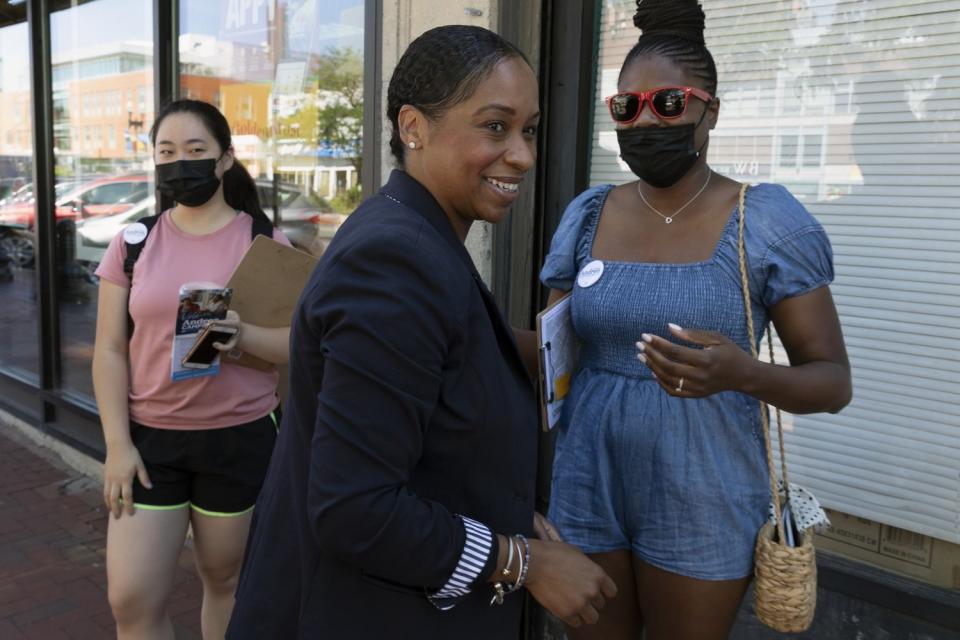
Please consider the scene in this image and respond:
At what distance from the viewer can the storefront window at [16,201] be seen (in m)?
7.52

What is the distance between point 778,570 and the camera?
1.83m

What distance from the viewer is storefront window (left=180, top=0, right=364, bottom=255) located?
179 inches

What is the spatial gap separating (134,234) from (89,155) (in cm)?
450

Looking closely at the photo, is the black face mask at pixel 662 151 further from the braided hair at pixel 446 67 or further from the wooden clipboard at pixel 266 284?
the wooden clipboard at pixel 266 284

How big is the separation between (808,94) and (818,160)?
236 millimetres

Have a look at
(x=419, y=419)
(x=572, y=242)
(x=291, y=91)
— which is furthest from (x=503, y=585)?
(x=291, y=91)

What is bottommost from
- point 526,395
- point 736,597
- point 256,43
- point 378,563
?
point 736,597

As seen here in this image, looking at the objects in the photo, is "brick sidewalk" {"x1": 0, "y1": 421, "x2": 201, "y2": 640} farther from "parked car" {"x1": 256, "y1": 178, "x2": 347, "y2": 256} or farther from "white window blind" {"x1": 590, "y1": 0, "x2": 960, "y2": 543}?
"white window blind" {"x1": 590, "y1": 0, "x2": 960, "y2": 543}

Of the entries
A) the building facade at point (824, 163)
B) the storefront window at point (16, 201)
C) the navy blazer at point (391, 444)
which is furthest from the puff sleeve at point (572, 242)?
the storefront window at point (16, 201)

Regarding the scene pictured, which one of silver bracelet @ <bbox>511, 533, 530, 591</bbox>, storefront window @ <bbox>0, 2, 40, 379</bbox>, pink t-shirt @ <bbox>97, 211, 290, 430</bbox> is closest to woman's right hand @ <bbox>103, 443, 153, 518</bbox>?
pink t-shirt @ <bbox>97, 211, 290, 430</bbox>

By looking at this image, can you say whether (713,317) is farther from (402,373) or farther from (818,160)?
(818,160)

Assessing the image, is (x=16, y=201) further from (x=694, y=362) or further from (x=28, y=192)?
(x=694, y=362)

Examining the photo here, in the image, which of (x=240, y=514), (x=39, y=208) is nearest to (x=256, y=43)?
(x=39, y=208)

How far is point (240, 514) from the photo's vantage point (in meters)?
2.78
